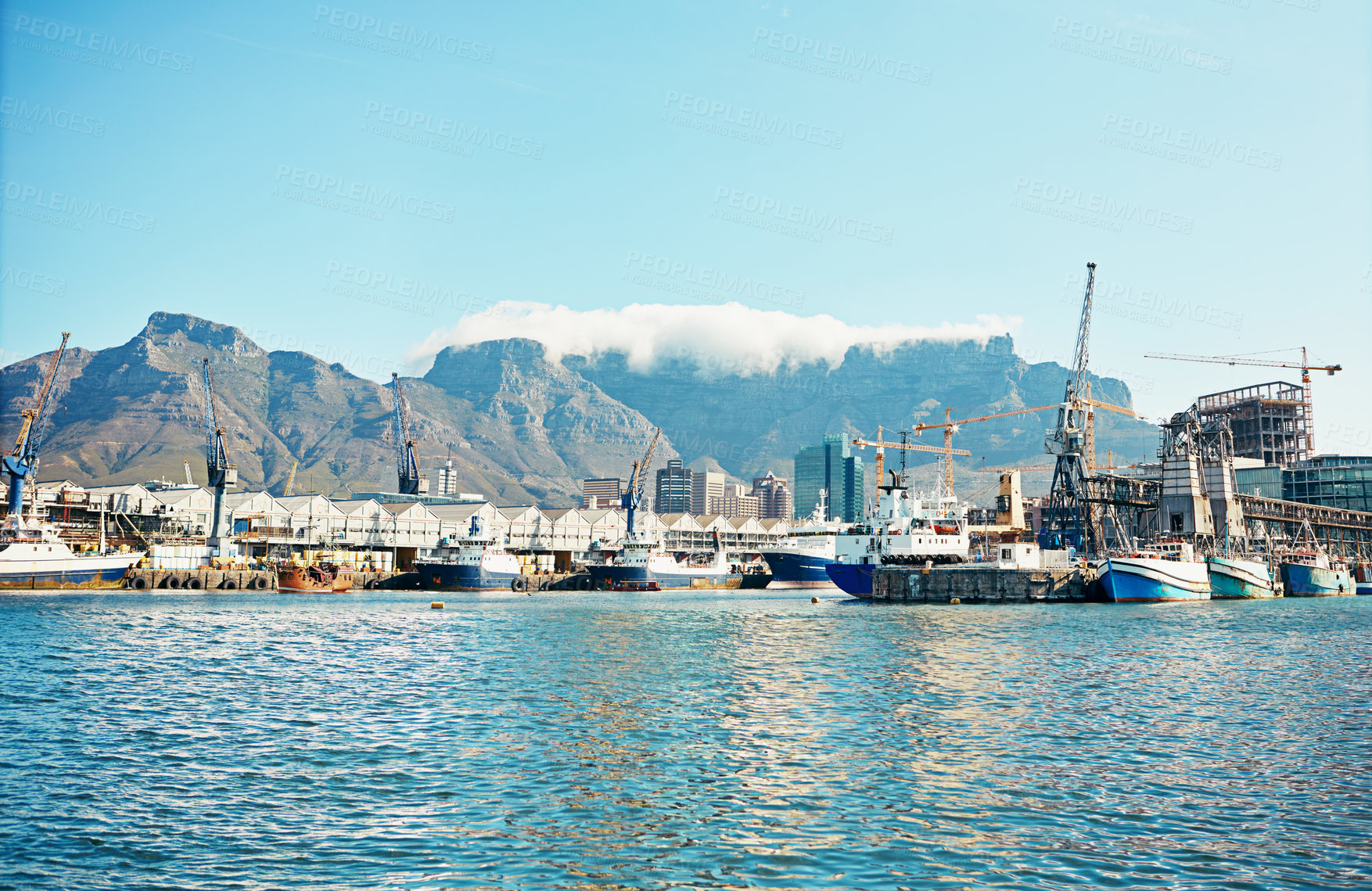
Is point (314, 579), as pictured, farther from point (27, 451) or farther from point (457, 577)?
point (27, 451)

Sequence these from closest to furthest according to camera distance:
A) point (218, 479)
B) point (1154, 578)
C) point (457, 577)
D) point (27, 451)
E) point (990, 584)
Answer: point (1154, 578)
point (990, 584)
point (27, 451)
point (457, 577)
point (218, 479)

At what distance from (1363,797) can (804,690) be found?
19.8 metres

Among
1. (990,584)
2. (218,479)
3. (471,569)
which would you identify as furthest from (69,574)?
(990,584)

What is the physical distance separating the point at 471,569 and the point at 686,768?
472ft

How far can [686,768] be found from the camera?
24.4 meters

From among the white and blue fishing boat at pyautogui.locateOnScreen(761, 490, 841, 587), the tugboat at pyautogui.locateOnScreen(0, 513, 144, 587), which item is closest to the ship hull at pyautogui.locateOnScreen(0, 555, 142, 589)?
the tugboat at pyautogui.locateOnScreen(0, 513, 144, 587)

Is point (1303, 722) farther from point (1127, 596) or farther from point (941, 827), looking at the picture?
point (1127, 596)

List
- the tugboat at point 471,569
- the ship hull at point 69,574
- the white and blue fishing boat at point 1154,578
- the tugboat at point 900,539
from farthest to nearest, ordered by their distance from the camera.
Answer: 1. the tugboat at point 471,569
2. the ship hull at point 69,574
3. the tugboat at point 900,539
4. the white and blue fishing boat at point 1154,578

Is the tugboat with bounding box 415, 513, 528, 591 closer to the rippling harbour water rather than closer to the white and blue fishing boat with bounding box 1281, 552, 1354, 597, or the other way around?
the rippling harbour water

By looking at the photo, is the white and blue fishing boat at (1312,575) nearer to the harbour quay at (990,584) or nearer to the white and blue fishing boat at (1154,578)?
the white and blue fishing boat at (1154,578)

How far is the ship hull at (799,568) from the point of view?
183 m

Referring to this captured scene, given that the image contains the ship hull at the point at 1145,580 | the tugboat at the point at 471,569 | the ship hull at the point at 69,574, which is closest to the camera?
the ship hull at the point at 1145,580

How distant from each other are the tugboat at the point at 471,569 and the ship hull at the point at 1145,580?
100539 mm

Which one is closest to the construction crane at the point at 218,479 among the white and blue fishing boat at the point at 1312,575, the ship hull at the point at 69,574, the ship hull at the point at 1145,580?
the ship hull at the point at 69,574
